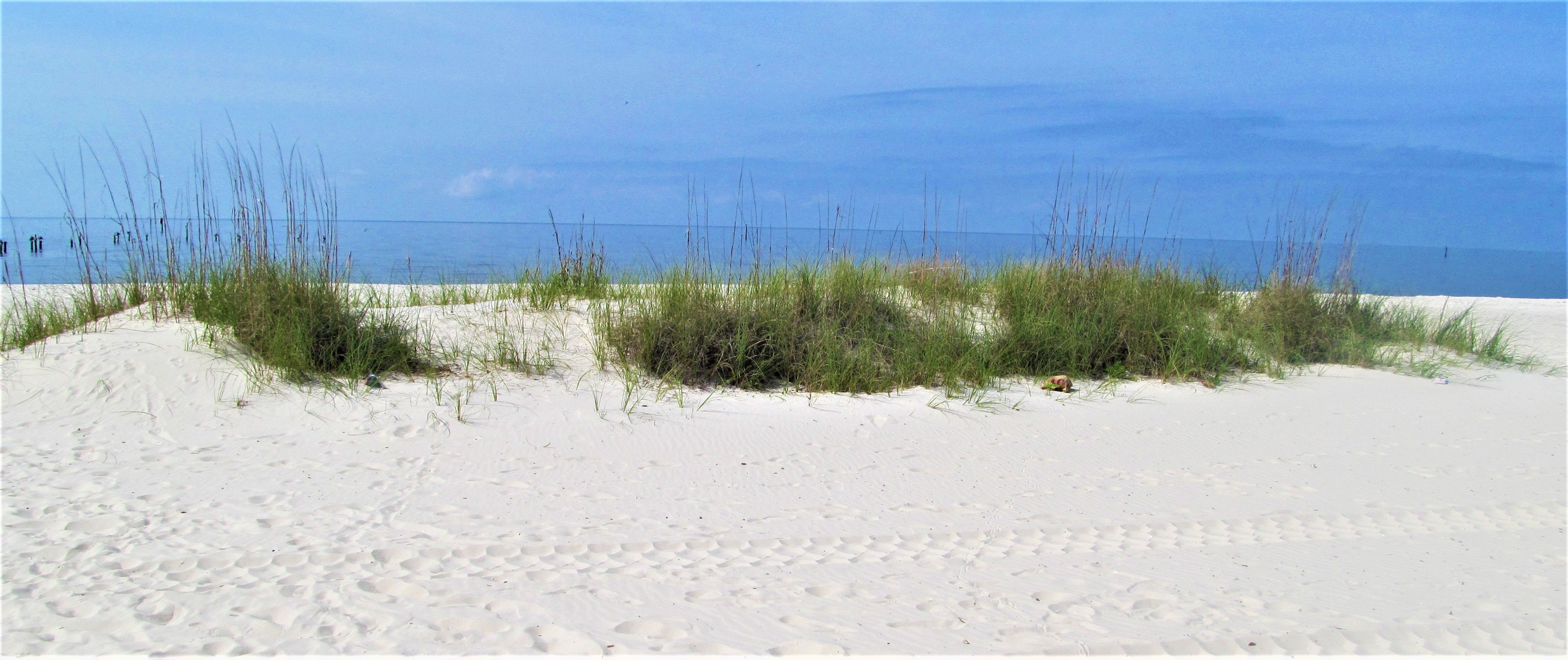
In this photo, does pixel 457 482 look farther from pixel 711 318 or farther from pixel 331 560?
pixel 711 318

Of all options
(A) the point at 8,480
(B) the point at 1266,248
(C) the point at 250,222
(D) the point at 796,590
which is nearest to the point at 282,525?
(A) the point at 8,480

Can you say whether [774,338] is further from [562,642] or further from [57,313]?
[57,313]

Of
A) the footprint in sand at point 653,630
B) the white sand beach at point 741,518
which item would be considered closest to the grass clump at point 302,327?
the white sand beach at point 741,518

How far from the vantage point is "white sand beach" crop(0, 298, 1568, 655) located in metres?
2.41

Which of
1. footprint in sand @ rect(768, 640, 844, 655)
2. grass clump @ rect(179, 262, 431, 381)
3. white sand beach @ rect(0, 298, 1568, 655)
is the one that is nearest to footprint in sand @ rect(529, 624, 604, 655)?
white sand beach @ rect(0, 298, 1568, 655)

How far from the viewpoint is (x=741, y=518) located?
3.31m

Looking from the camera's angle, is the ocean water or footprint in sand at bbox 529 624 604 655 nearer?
footprint in sand at bbox 529 624 604 655

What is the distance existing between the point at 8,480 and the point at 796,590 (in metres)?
3.50

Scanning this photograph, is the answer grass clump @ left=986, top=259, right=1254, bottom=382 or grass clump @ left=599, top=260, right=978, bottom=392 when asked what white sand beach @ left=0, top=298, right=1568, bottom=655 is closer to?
grass clump @ left=599, top=260, right=978, bottom=392

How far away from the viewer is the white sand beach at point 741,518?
2.41m

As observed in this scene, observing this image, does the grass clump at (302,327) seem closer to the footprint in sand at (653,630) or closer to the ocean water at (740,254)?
the ocean water at (740,254)

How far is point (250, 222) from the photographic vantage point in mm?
5555

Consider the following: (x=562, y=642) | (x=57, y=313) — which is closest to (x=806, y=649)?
(x=562, y=642)

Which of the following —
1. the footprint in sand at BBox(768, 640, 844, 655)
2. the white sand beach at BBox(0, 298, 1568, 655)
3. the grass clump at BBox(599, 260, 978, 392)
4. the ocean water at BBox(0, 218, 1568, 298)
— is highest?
the ocean water at BBox(0, 218, 1568, 298)
